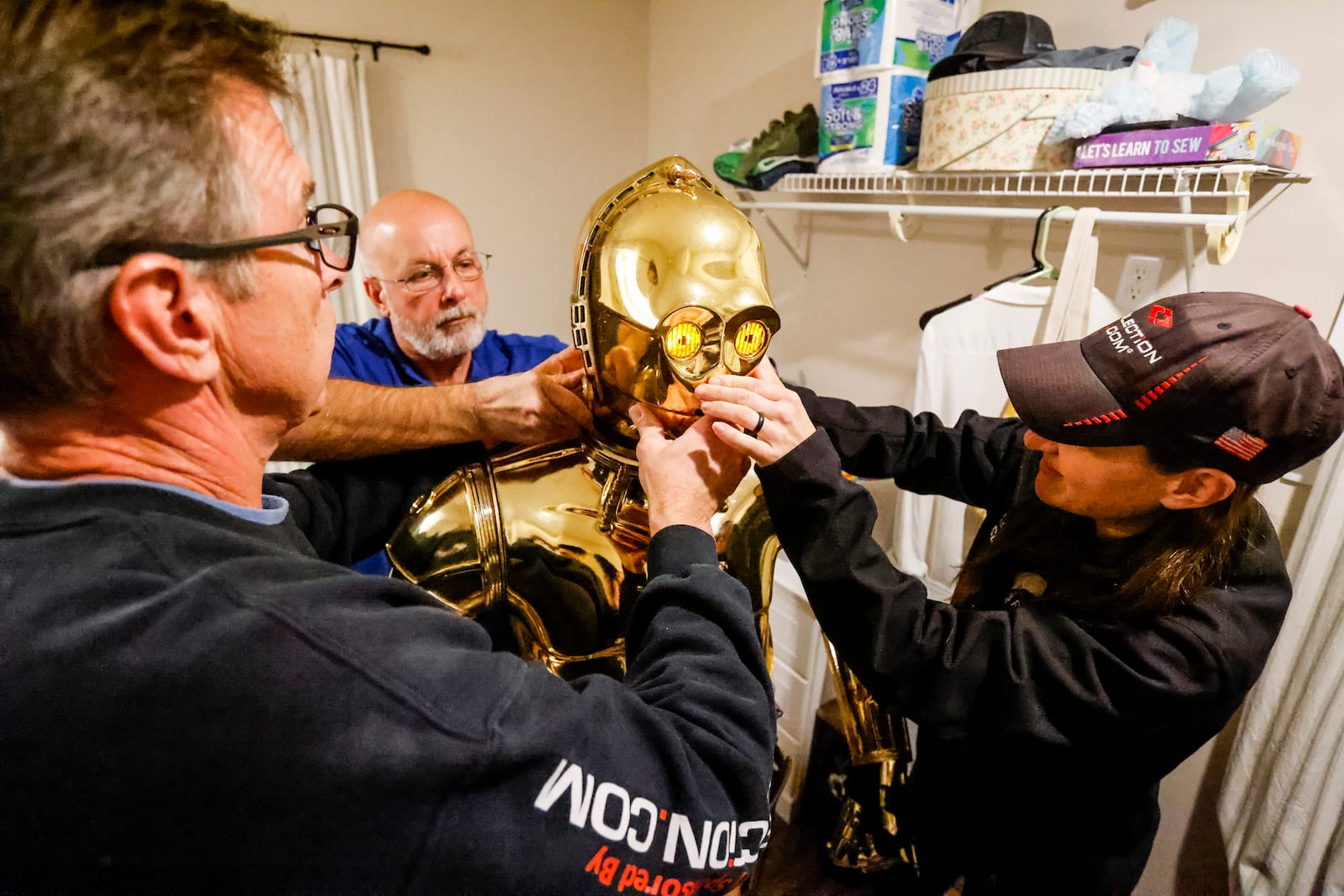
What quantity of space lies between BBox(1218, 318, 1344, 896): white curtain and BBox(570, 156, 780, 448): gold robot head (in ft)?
3.19

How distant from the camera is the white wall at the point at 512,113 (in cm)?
206

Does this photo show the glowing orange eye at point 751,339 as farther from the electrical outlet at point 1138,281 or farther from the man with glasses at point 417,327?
the electrical outlet at point 1138,281

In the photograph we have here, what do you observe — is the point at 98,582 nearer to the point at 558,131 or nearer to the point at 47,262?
the point at 47,262

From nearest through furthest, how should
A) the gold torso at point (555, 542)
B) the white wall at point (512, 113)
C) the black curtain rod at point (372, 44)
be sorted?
the gold torso at point (555, 542) → the black curtain rod at point (372, 44) → the white wall at point (512, 113)

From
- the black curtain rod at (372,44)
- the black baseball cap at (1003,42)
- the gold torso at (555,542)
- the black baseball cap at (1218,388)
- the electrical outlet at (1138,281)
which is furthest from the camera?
the black curtain rod at (372,44)

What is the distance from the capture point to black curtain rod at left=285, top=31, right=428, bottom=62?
73.6 inches

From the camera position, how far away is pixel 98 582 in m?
0.38

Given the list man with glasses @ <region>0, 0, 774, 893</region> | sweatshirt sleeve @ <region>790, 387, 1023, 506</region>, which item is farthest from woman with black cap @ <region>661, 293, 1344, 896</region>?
man with glasses @ <region>0, 0, 774, 893</region>

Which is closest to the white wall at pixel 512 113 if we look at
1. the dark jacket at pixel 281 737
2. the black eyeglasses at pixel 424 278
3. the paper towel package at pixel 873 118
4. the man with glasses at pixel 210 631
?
the black eyeglasses at pixel 424 278

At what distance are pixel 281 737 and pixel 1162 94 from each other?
1.38 m

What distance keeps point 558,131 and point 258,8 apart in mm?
929

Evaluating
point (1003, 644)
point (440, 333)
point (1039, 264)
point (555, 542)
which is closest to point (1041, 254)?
point (1039, 264)

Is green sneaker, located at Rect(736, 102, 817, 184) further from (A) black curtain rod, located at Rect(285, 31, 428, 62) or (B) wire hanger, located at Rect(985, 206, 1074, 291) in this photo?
(A) black curtain rod, located at Rect(285, 31, 428, 62)

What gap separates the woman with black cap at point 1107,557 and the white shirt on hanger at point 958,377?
51 cm
